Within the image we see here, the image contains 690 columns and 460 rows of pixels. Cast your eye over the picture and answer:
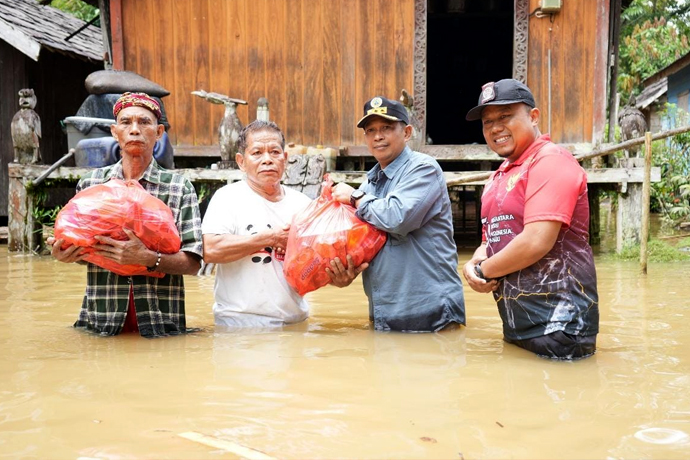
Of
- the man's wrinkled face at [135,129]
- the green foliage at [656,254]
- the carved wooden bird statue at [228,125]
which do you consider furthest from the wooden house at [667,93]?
Answer: the man's wrinkled face at [135,129]

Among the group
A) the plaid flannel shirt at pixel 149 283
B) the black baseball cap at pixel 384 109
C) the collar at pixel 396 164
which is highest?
the black baseball cap at pixel 384 109

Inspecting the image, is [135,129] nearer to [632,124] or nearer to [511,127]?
[511,127]

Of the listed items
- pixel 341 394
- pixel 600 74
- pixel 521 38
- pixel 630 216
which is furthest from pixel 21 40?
pixel 341 394

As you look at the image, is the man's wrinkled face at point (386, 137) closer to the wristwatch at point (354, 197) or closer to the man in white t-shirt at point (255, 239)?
the wristwatch at point (354, 197)

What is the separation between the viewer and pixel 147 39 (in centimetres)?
914

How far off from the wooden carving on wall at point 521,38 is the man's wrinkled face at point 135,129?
6074 mm

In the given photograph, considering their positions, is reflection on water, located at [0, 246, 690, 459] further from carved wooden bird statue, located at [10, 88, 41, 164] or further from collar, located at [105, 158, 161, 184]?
carved wooden bird statue, located at [10, 88, 41, 164]

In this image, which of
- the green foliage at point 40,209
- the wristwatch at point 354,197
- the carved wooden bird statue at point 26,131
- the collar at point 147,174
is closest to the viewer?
the collar at point 147,174

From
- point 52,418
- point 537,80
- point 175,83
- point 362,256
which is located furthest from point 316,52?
point 52,418

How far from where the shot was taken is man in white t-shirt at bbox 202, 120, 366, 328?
3553mm

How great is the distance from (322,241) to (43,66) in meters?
10.5

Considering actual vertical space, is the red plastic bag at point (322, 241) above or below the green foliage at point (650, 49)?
below

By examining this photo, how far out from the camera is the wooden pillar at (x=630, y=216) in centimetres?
802

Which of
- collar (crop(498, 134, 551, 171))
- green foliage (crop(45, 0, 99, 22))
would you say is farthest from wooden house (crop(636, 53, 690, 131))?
green foliage (crop(45, 0, 99, 22))
